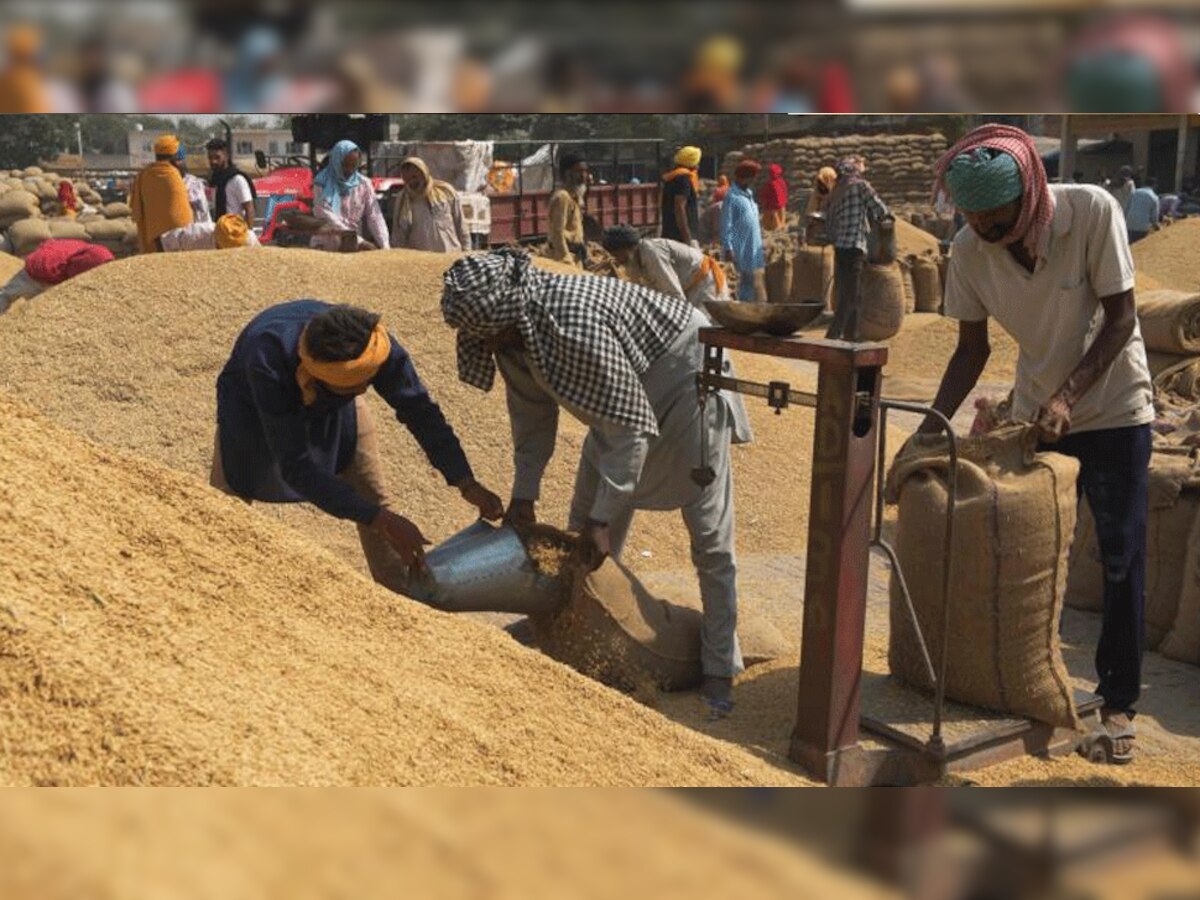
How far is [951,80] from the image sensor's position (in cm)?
84

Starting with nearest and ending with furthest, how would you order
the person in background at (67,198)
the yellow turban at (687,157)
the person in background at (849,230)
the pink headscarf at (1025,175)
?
the pink headscarf at (1025,175), the yellow turban at (687,157), the person in background at (849,230), the person in background at (67,198)

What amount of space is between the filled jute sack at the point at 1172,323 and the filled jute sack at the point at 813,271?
5010 mm

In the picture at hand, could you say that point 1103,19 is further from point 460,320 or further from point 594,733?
point 460,320

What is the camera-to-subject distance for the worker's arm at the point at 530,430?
12.5 ft

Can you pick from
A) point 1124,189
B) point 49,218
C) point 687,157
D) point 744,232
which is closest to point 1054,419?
point 744,232

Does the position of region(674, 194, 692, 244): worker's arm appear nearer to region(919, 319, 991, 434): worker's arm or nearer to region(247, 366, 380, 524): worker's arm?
region(919, 319, 991, 434): worker's arm

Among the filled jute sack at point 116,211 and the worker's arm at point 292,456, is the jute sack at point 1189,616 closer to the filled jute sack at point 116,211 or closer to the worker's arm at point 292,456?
the worker's arm at point 292,456

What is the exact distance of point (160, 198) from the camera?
27.9ft

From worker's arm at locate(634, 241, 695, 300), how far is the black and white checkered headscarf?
2.65m

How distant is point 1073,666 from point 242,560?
2.76 m

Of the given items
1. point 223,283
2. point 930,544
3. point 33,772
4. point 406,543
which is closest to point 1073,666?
point 930,544

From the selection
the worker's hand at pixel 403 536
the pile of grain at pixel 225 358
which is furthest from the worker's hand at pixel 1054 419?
the pile of grain at pixel 225 358

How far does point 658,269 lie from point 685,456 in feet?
8.41

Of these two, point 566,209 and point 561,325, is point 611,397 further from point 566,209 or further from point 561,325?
point 566,209
